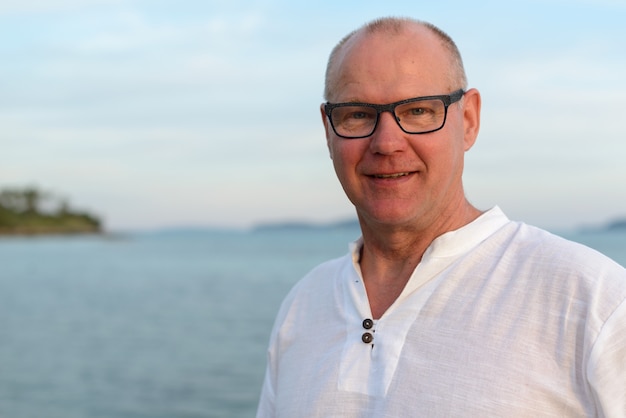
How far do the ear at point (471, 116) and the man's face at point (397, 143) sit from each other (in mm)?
29

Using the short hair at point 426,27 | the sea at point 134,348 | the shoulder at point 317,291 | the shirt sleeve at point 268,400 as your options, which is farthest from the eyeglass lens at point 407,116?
the sea at point 134,348

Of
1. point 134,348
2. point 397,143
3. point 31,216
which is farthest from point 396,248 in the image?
point 31,216

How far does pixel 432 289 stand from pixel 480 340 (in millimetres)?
219

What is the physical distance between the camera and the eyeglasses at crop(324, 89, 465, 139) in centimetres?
211

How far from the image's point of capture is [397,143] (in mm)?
2107

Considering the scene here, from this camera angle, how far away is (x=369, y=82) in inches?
83.7

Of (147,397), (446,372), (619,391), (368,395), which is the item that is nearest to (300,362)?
(368,395)

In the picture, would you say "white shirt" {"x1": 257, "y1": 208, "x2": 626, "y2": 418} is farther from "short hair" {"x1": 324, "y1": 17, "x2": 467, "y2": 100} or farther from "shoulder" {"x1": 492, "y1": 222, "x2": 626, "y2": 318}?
"short hair" {"x1": 324, "y1": 17, "x2": 467, "y2": 100}

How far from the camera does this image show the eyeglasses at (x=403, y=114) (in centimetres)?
211

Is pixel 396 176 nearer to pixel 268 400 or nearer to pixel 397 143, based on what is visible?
pixel 397 143

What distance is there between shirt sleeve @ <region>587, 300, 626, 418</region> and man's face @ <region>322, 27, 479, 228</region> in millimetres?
581

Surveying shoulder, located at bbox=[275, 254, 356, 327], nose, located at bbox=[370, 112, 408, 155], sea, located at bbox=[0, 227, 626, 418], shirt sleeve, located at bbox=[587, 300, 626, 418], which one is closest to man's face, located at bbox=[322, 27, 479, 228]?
nose, located at bbox=[370, 112, 408, 155]

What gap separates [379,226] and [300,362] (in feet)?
1.53

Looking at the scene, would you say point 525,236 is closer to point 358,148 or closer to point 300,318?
point 358,148
